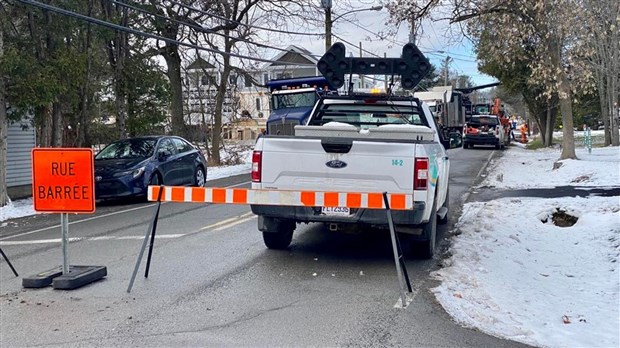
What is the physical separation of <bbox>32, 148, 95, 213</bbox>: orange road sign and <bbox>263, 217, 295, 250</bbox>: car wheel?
2352 millimetres

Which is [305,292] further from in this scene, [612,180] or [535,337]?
[612,180]

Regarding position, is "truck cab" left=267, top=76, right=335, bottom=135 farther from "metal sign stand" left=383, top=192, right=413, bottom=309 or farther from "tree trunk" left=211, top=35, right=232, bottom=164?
"metal sign stand" left=383, top=192, right=413, bottom=309

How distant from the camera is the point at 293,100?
26.7 meters

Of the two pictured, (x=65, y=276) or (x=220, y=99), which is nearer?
(x=65, y=276)

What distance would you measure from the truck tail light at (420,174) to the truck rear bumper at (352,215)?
0.21 meters

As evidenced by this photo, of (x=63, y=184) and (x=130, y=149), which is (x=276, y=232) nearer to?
(x=63, y=184)

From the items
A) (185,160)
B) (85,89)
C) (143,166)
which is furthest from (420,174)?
(85,89)

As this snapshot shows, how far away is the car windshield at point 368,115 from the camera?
31.6ft

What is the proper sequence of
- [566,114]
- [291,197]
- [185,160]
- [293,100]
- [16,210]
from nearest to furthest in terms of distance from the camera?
[291,197]
[16,210]
[185,160]
[566,114]
[293,100]

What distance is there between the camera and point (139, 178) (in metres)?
15.7

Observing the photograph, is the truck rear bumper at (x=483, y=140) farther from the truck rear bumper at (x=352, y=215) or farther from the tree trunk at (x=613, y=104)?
the truck rear bumper at (x=352, y=215)

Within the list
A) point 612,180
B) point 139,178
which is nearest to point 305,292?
A: point 139,178

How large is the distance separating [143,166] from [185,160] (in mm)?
2091

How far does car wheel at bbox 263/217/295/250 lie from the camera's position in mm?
8586
